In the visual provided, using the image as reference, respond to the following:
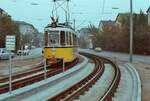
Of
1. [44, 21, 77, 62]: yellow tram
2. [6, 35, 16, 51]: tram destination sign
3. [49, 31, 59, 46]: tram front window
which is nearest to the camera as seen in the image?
[6, 35, 16, 51]: tram destination sign

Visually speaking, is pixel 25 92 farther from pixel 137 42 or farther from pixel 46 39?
pixel 137 42

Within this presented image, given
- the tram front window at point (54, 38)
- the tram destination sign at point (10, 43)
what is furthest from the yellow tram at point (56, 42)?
Result: the tram destination sign at point (10, 43)

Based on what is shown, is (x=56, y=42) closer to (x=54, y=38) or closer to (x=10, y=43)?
(x=54, y=38)

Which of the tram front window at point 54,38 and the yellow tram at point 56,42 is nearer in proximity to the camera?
the yellow tram at point 56,42

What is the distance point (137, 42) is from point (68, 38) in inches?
1885

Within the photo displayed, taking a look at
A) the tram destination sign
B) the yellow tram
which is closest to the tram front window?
the yellow tram

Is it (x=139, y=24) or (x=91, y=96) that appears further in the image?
(x=139, y=24)

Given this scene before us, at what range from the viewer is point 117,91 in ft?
65.5

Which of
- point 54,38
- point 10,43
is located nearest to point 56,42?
point 54,38

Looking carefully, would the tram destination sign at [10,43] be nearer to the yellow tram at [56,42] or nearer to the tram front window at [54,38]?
the yellow tram at [56,42]

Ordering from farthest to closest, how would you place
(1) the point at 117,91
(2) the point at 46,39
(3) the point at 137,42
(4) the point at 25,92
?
(3) the point at 137,42
(2) the point at 46,39
(1) the point at 117,91
(4) the point at 25,92

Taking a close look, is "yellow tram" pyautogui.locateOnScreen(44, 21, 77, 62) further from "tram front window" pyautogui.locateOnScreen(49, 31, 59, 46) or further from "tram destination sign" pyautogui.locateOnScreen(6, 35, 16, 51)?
"tram destination sign" pyautogui.locateOnScreen(6, 35, 16, 51)

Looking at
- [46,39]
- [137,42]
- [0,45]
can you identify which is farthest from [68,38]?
[137,42]

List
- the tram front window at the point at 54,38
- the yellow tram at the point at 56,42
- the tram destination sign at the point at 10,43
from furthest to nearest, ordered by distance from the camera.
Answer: the tram front window at the point at 54,38 → the yellow tram at the point at 56,42 → the tram destination sign at the point at 10,43
